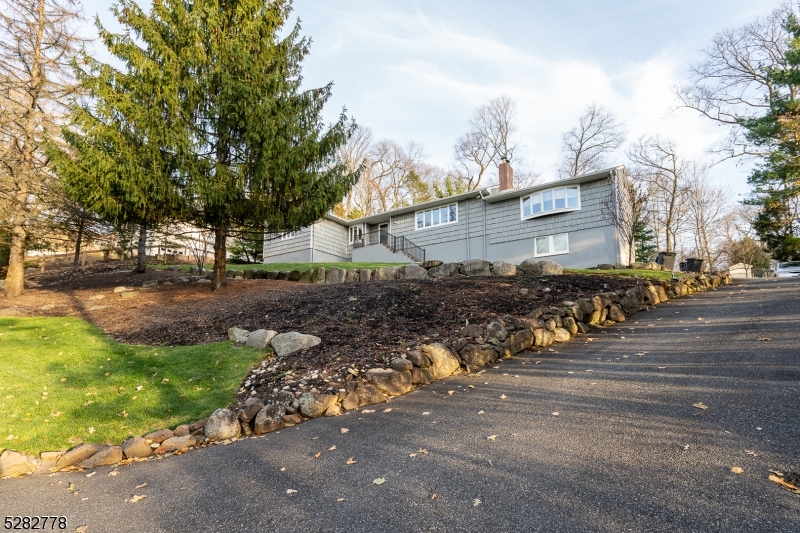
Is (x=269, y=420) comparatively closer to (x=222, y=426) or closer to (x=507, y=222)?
(x=222, y=426)

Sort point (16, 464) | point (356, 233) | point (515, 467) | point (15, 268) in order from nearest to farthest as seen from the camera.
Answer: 1. point (515, 467)
2. point (16, 464)
3. point (15, 268)
4. point (356, 233)

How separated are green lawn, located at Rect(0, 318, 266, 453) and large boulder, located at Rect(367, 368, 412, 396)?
1.87m

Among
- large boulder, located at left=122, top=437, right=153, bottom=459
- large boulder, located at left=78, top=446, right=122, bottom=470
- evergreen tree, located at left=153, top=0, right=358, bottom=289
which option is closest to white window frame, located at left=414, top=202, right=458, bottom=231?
evergreen tree, located at left=153, top=0, right=358, bottom=289

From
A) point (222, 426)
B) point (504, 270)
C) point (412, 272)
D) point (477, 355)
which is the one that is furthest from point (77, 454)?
point (504, 270)

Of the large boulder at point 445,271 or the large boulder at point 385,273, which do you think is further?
the large boulder at point 385,273

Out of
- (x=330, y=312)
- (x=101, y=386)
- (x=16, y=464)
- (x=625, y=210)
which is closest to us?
(x=16, y=464)

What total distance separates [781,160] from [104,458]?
22.4m

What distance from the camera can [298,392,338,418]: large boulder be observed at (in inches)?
192

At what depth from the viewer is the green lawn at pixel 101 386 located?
15.1 feet

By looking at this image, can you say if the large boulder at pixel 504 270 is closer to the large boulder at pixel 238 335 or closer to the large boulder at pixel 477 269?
the large boulder at pixel 477 269

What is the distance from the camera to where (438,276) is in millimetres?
12328

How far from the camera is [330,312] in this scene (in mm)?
8109

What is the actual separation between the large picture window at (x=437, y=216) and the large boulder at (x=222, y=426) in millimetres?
18884

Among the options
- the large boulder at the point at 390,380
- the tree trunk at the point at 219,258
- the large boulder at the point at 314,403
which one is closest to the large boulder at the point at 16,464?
the large boulder at the point at 314,403
